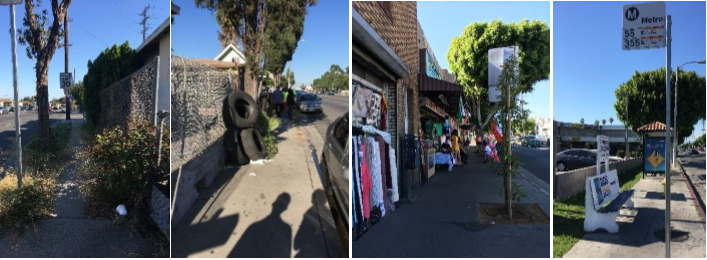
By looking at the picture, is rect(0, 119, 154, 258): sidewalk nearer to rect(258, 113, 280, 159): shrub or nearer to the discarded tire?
the discarded tire

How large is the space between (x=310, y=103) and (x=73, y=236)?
97.8 inches

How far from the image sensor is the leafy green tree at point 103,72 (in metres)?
3.58

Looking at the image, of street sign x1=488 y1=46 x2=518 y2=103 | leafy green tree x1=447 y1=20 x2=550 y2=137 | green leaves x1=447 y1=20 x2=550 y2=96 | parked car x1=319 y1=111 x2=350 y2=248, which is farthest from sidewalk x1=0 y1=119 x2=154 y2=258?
green leaves x1=447 y1=20 x2=550 y2=96

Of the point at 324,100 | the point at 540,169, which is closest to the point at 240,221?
the point at 324,100

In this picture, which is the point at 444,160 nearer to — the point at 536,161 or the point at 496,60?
the point at 496,60

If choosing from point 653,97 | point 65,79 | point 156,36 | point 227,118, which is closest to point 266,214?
point 227,118

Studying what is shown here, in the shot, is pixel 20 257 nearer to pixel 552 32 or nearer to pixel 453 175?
pixel 552 32

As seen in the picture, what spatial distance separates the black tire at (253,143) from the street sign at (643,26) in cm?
350

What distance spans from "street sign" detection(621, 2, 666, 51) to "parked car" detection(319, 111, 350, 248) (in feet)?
9.72

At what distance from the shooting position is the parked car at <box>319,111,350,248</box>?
2736 mm

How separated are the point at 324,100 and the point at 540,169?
1160 centimetres

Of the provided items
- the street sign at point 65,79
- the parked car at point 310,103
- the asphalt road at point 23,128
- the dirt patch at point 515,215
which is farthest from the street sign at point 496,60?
the asphalt road at point 23,128

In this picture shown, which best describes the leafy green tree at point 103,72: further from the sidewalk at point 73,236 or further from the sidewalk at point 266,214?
the sidewalk at point 266,214

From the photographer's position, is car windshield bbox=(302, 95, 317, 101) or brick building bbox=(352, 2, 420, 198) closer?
car windshield bbox=(302, 95, 317, 101)
